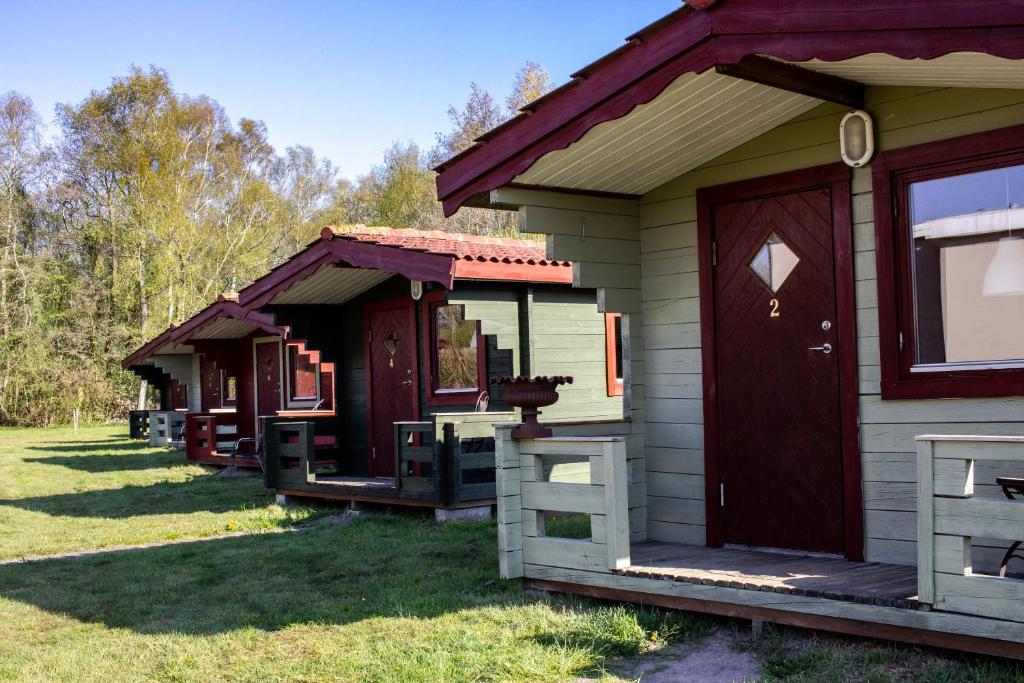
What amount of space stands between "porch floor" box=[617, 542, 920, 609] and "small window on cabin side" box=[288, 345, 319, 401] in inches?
381

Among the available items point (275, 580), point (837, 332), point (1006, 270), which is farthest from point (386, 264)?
point (1006, 270)

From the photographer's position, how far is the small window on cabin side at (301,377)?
15.3 meters

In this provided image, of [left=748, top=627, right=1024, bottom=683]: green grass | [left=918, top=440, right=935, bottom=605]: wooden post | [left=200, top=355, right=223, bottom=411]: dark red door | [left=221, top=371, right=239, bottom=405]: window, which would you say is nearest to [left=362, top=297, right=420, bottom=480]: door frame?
[left=748, top=627, right=1024, bottom=683]: green grass

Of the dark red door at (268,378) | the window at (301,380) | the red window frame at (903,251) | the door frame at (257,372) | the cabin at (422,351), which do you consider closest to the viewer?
the red window frame at (903,251)

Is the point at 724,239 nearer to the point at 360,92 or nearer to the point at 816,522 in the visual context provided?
the point at 816,522

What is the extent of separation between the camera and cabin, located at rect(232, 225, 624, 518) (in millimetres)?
9438

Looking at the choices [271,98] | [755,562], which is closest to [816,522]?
[755,562]

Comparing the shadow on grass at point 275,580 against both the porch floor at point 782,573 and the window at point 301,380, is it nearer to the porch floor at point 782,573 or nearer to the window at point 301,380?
the porch floor at point 782,573

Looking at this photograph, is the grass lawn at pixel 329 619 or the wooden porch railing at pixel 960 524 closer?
the wooden porch railing at pixel 960 524

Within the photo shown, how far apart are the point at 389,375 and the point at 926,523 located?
8.37m

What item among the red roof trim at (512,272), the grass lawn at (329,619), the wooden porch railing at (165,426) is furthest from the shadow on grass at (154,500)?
the wooden porch railing at (165,426)

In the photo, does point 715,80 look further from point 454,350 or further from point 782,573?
point 454,350

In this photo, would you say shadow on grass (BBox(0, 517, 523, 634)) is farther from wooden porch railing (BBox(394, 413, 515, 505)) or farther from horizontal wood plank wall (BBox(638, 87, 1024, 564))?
horizontal wood plank wall (BBox(638, 87, 1024, 564))

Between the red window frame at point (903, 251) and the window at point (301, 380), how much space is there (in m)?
10.6
